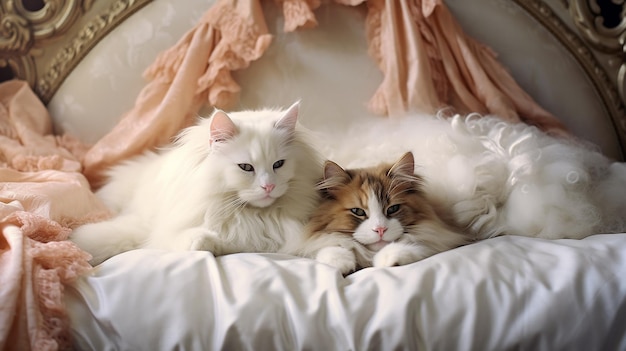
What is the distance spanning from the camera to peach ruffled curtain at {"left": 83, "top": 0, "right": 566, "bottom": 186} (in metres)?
1.77

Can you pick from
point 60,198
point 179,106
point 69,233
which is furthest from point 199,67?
point 69,233

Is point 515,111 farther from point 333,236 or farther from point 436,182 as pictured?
point 333,236

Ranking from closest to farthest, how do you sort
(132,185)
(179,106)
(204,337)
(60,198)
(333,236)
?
1. (204,337)
2. (333,236)
3. (60,198)
4. (132,185)
5. (179,106)

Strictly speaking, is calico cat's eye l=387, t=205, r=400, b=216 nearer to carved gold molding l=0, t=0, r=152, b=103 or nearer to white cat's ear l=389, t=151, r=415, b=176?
white cat's ear l=389, t=151, r=415, b=176

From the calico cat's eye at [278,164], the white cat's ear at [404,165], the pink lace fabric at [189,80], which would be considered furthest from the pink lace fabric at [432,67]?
the calico cat's eye at [278,164]

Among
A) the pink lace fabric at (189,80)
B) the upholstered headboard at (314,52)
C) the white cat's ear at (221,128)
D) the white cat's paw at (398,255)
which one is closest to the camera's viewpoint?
the white cat's paw at (398,255)

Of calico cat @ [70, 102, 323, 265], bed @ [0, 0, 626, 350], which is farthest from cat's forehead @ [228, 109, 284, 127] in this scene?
bed @ [0, 0, 626, 350]

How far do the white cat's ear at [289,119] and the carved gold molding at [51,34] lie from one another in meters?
0.88

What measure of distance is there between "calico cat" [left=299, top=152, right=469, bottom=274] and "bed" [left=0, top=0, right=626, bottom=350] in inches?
2.6

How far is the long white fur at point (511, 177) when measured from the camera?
134 centimetres

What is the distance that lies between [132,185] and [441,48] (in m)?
1.09

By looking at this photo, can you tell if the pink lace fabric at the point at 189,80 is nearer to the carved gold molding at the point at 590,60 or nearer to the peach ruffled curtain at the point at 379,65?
the peach ruffled curtain at the point at 379,65

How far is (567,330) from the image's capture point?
100 centimetres

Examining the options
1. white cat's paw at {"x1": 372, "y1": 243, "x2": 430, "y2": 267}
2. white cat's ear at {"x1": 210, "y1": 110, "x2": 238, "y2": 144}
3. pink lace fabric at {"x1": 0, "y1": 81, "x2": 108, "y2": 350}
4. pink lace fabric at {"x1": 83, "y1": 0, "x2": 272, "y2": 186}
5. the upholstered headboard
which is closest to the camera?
pink lace fabric at {"x1": 0, "y1": 81, "x2": 108, "y2": 350}
